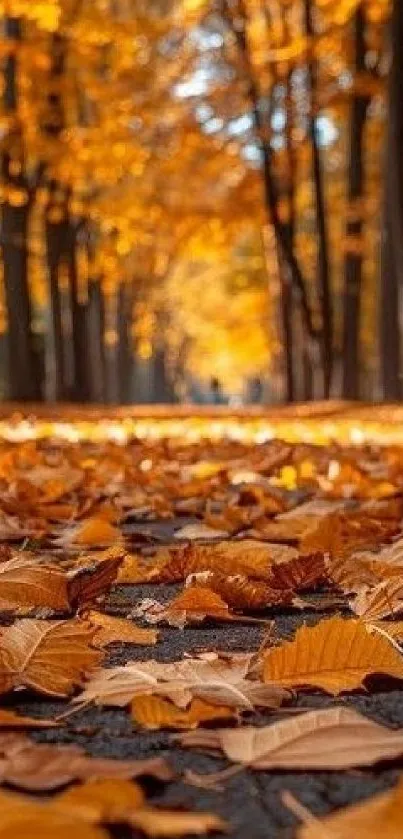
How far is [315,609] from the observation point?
8.27 feet

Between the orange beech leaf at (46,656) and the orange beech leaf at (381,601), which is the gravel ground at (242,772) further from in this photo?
the orange beech leaf at (381,601)

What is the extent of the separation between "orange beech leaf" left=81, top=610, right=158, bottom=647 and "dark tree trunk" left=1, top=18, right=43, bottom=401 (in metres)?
14.2

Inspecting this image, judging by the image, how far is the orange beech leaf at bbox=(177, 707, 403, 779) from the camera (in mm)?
1397

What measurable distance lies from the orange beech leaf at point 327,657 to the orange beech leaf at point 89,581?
2.28 feet

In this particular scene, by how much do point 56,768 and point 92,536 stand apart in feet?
7.12

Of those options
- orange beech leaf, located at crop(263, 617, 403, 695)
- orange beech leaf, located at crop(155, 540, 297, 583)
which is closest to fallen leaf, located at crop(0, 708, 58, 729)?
orange beech leaf, located at crop(263, 617, 403, 695)

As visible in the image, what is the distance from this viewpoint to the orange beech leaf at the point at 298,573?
8.81 feet

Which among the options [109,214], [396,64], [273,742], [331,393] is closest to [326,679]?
[273,742]

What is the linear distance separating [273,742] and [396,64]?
37.2ft

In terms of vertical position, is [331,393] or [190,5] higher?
[190,5]

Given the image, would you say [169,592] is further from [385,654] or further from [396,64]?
[396,64]

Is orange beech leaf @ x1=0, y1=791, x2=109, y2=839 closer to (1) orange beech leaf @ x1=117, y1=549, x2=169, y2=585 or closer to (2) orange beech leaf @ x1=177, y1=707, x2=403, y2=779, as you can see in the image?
(2) orange beech leaf @ x1=177, y1=707, x2=403, y2=779

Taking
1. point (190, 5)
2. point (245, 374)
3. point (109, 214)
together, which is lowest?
point (245, 374)

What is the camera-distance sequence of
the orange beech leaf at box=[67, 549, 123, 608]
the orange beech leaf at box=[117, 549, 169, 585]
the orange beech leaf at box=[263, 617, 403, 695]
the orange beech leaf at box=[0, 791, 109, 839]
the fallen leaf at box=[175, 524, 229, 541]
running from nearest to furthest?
the orange beech leaf at box=[0, 791, 109, 839] < the orange beech leaf at box=[263, 617, 403, 695] < the orange beech leaf at box=[67, 549, 123, 608] < the orange beech leaf at box=[117, 549, 169, 585] < the fallen leaf at box=[175, 524, 229, 541]
